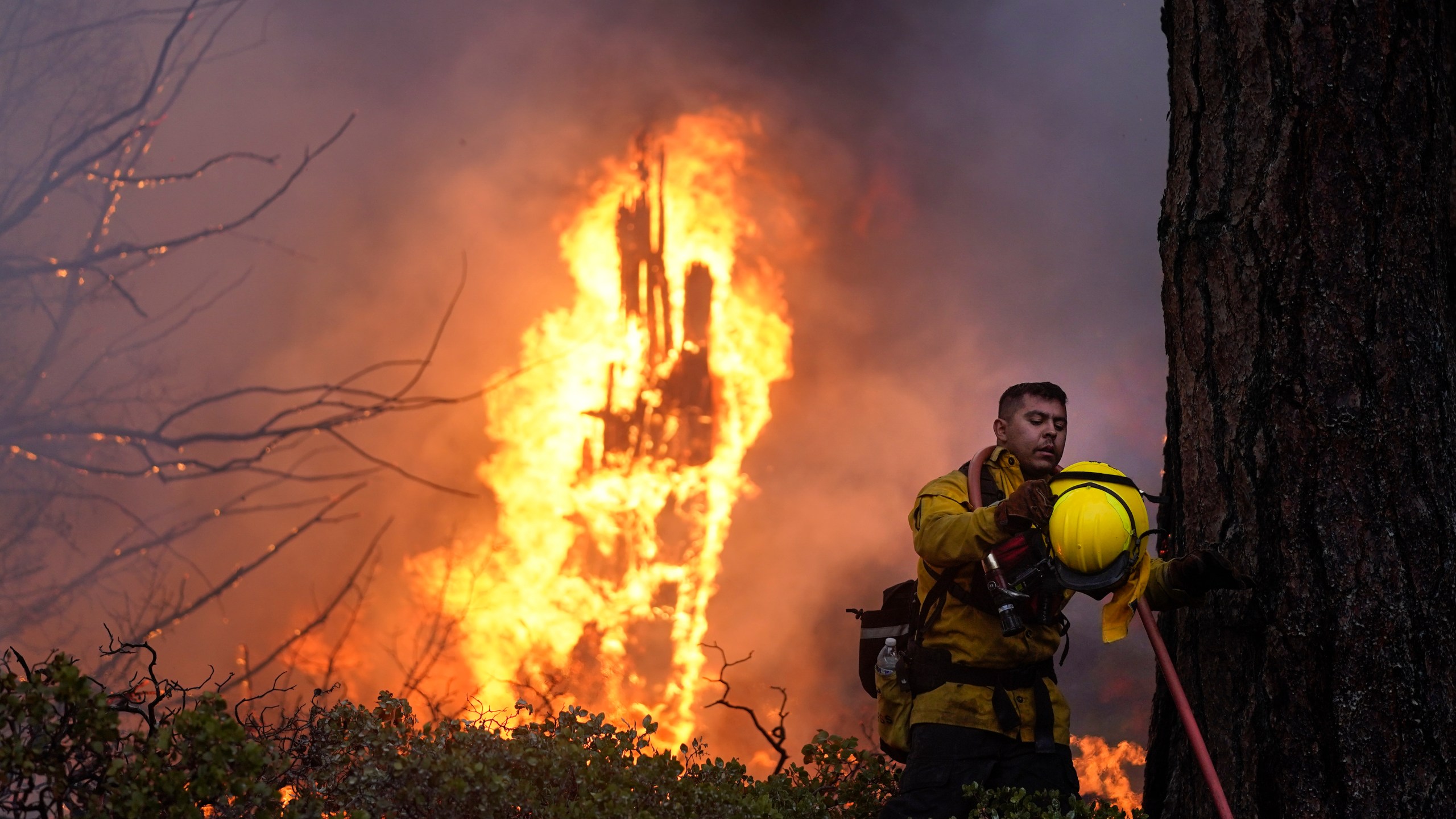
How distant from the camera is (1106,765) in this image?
40.4 ft

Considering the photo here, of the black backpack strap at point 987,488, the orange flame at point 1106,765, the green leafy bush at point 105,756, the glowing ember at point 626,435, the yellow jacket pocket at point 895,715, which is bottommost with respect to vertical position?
the green leafy bush at point 105,756

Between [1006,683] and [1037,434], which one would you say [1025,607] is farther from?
[1037,434]

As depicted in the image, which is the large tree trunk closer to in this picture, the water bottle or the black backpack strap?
the black backpack strap

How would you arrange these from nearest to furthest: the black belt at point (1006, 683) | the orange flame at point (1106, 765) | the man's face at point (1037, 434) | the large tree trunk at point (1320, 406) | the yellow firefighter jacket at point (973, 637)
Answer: the large tree trunk at point (1320, 406), the yellow firefighter jacket at point (973, 637), the black belt at point (1006, 683), the man's face at point (1037, 434), the orange flame at point (1106, 765)

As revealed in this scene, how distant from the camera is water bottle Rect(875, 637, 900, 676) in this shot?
3789 mm

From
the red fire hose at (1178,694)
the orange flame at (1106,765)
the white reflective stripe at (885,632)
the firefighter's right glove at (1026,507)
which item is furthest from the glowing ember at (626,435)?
the firefighter's right glove at (1026,507)

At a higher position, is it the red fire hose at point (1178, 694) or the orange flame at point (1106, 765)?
the orange flame at point (1106, 765)

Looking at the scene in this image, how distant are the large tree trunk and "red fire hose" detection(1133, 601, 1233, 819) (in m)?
0.16

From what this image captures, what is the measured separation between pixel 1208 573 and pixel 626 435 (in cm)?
1171

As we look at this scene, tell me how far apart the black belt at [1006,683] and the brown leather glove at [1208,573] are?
62 centimetres

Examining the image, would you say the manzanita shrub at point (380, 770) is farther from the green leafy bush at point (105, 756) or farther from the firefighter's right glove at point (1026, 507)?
the firefighter's right glove at point (1026, 507)

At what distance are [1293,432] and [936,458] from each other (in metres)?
11.4

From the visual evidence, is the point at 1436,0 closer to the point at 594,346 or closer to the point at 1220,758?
the point at 1220,758

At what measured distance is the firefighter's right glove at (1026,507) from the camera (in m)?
3.13
